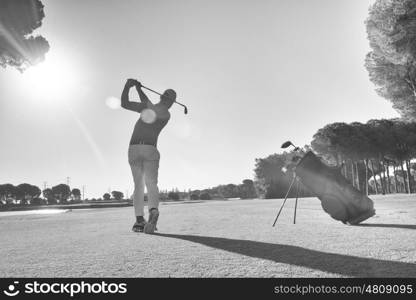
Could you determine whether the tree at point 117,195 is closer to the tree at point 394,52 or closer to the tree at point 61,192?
the tree at point 61,192

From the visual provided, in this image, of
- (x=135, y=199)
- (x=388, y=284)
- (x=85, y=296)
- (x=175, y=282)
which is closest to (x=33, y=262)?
(x=85, y=296)

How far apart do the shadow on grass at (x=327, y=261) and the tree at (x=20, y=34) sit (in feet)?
60.9

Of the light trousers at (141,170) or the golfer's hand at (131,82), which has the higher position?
the golfer's hand at (131,82)

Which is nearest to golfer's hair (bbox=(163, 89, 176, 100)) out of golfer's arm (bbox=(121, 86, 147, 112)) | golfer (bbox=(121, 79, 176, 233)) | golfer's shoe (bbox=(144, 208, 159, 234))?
golfer (bbox=(121, 79, 176, 233))

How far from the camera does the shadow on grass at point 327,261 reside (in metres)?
2.03

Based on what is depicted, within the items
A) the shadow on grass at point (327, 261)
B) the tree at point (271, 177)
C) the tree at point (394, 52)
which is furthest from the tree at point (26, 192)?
the shadow on grass at point (327, 261)

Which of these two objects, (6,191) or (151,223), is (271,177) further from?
(6,191)

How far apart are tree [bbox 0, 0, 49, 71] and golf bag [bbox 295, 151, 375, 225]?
699 inches

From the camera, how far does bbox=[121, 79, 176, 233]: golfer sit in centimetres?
511

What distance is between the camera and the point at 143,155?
5.17 metres

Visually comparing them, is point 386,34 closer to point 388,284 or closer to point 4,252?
point 388,284

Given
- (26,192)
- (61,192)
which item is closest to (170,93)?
(26,192)

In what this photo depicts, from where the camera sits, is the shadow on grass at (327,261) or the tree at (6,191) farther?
the tree at (6,191)

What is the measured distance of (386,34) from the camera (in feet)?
52.2
